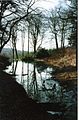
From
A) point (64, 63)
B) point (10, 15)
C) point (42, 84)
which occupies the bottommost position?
point (42, 84)

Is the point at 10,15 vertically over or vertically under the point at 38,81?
over

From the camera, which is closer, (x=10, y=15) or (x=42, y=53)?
(x=42, y=53)

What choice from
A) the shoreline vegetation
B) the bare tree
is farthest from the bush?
the bare tree

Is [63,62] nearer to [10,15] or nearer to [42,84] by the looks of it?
[42,84]

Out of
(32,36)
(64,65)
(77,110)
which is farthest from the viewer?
(32,36)

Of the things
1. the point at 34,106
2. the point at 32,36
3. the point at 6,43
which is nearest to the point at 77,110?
the point at 34,106

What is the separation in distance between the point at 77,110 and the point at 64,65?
29 cm

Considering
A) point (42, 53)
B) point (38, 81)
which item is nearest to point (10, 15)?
point (42, 53)

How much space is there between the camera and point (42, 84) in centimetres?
174

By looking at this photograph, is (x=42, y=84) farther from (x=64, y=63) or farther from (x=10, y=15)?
(x=10, y=15)

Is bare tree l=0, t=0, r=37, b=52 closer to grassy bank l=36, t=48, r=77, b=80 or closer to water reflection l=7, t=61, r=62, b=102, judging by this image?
Answer: water reflection l=7, t=61, r=62, b=102

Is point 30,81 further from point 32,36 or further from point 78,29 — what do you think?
point 78,29

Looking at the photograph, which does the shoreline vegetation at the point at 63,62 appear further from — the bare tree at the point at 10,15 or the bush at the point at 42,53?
the bare tree at the point at 10,15

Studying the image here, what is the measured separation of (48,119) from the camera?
1582mm
